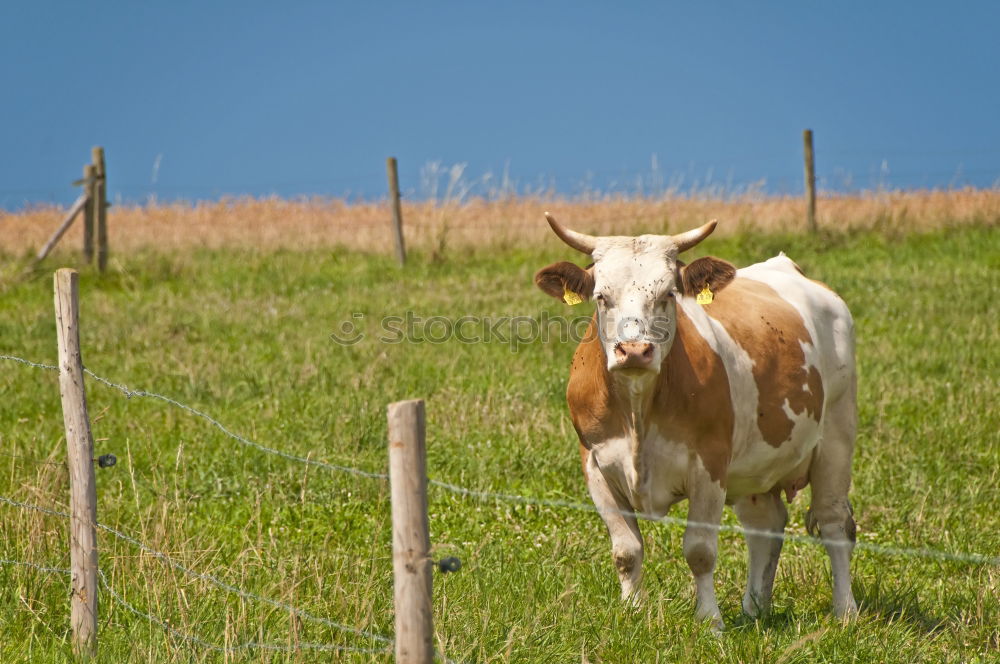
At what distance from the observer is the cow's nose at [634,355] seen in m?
4.36

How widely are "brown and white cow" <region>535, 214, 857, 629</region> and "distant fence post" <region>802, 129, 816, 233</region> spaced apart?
1333cm

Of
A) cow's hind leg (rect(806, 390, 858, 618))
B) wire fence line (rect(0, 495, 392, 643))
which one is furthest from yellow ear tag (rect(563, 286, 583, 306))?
cow's hind leg (rect(806, 390, 858, 618))

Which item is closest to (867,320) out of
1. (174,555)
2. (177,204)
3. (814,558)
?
(814,558)

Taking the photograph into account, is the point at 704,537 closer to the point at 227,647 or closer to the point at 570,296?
the point at 570,296

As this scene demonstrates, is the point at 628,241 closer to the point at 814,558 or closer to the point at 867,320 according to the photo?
the point at 814,558

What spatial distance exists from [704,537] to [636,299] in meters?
1.12

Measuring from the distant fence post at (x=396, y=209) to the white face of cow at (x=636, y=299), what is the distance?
12.7 m

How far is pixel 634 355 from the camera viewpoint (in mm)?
4359

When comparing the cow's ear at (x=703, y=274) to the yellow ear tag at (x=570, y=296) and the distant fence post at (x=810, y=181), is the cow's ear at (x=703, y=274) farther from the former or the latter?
the distant fence post at (x=810, y=181)

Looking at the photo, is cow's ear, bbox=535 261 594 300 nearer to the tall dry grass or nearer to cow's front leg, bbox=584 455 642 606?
cow's front leg, bbox=584 455 642 606

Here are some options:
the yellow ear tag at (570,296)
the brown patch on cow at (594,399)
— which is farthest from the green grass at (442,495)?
the yellow ear tag at (570,296)

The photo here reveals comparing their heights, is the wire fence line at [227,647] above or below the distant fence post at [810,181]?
below

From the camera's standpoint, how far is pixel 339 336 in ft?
38.7

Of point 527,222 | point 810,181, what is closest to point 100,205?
→ point 527,222
